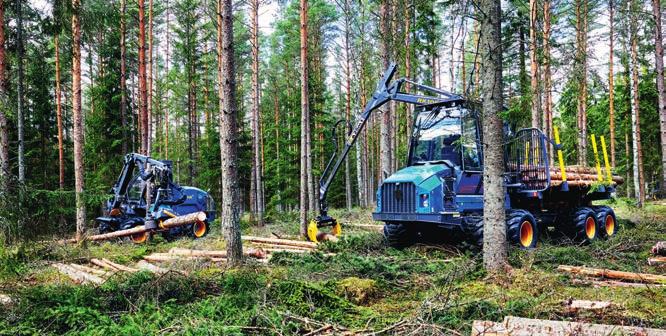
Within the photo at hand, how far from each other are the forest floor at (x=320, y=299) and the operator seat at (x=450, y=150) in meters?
2.37

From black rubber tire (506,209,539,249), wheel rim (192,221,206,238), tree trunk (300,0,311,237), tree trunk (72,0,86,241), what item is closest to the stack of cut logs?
black rubber tire (506,209,539,249)

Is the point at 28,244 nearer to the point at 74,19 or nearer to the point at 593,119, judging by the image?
the point at 74,19

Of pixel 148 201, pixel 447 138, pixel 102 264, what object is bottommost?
pixel 102 264

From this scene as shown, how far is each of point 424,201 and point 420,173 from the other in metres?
0.58

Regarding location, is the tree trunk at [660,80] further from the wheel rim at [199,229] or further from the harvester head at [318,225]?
the wheel rim at [199,229]

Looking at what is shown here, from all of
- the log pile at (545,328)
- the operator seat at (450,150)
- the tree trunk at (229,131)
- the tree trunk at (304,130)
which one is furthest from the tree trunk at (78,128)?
the log pile at (545,328)

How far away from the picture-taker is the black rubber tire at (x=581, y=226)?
35.4 ft

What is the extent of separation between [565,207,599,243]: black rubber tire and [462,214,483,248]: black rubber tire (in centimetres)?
308

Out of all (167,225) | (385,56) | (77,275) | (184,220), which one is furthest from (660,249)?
(167,225)

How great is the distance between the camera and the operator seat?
9.72 metres

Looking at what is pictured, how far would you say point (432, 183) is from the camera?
919 centimetres

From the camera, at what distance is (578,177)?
1123 cm

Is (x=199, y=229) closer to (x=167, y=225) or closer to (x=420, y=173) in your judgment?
(x=167, y=225)

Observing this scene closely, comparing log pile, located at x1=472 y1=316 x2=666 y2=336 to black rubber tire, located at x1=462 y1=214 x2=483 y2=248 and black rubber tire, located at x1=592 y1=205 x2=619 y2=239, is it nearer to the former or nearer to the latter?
black rubber tire, located at x1=462 y1=214 x2=483 y2=248
